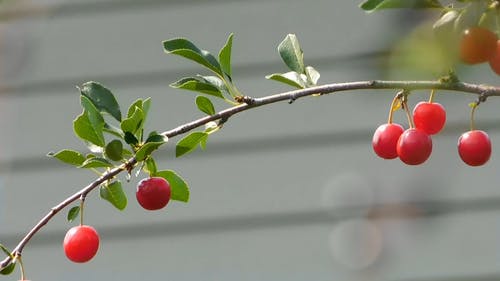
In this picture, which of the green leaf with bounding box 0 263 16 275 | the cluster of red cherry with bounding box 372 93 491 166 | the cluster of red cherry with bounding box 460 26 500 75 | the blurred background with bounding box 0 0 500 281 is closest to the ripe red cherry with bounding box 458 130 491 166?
the cluster of red cherry with bounding box 372 93 491 166

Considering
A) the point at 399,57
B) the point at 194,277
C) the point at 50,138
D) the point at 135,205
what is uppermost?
the point at 50,138

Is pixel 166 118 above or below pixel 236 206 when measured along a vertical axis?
above

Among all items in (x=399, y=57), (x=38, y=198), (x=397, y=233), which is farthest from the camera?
(x=38, y=198)

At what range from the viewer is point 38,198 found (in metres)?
2.50

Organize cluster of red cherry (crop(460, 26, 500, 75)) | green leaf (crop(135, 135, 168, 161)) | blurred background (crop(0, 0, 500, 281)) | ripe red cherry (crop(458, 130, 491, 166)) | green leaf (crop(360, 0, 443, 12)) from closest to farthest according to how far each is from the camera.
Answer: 1. cluster of red cherry (crop(460, 26, 500, 75))
2. green leaf (crop(360, 0, 443, 12))
3. green leaf (crop(135, 135, 168, 161))
4. ripe red cherry (crop(458, 130, 491, 166))
5. blurred background (crop(0, 0, 500, 281))

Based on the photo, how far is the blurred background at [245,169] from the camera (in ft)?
7.68

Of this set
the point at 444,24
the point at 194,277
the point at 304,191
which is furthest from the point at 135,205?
the point at 444,24

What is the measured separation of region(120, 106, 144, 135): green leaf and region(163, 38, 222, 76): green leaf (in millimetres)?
53

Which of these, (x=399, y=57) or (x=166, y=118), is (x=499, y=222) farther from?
Answer: (x=399, y=57)

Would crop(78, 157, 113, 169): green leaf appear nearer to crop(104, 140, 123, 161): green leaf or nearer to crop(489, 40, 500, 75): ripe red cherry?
crop(104, 140, 123, 161): green leaf

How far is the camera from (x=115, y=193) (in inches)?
29.1

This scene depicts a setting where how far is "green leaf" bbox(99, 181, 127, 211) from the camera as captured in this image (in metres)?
0.73

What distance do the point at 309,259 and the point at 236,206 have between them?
0.73ft

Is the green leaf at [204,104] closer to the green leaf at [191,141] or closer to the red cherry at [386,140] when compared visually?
the green leaf at [191,141]
